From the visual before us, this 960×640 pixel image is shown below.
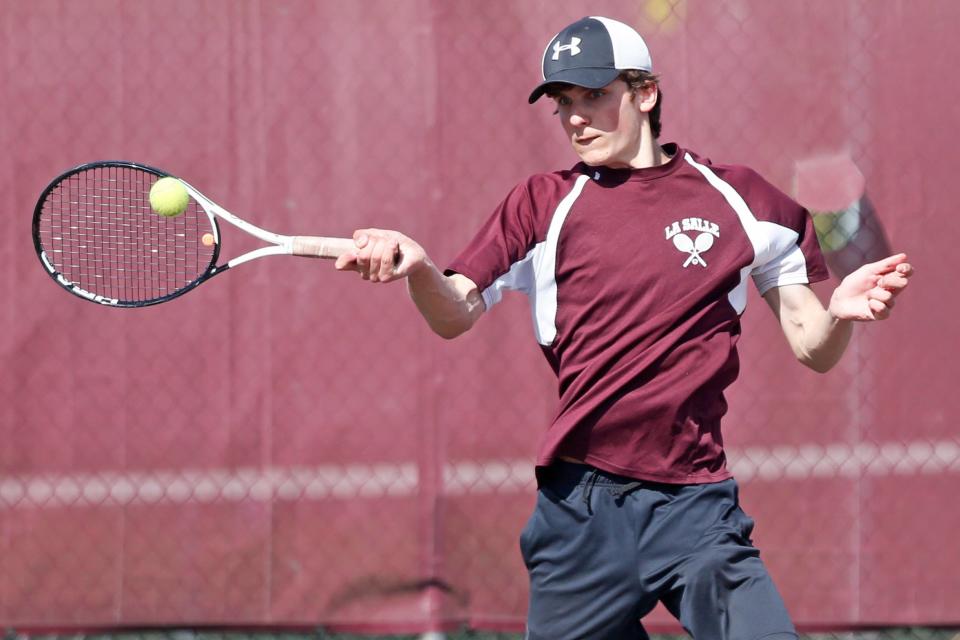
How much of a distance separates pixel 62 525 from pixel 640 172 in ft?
8.66

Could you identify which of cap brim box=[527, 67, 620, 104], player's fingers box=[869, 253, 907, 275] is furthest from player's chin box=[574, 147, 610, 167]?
player's fingers box=[869, 253, 907, 275]

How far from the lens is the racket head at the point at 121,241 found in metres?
4.02

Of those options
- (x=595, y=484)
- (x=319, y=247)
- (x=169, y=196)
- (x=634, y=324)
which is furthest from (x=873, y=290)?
(x=169, y=196)

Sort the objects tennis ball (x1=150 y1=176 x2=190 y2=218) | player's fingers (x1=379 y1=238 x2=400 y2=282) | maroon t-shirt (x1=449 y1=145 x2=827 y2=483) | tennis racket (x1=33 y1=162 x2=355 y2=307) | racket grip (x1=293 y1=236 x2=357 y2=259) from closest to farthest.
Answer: player's fingers (x1=379 y1=238 x2=400 y2=282), racket grip (x1=293 y1=236 x2=357 y2=259), maroon t-shirt (x1=449 y1=145 x2=827 y2=483), tennis ball (x1=150 y1=176 x2=190 y2=218), tennis racket (x1=33 y1=162 x2=355 y2=307)

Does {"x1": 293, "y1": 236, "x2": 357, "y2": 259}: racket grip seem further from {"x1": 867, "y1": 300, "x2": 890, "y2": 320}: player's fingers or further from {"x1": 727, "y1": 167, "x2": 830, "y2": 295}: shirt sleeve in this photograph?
{"x1": 867, "y1": 300, "x2": 890, "y2": 320}: player's fingers

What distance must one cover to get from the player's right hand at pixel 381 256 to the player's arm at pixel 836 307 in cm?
93

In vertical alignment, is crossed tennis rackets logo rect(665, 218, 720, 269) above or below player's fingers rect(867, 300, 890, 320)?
above

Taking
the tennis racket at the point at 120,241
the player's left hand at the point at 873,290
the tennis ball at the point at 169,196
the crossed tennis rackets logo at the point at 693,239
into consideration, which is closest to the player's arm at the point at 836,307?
the player's left hand at the point at 873,290

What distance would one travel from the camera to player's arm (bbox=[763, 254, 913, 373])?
2678mm

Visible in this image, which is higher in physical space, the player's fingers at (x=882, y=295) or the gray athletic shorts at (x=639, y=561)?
the player's fingers at (x=882, y=295)

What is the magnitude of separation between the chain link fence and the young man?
61.4 inches

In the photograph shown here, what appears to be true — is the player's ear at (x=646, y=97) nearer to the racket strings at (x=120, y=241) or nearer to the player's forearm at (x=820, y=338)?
the player's forearm at (x=820, y=338)

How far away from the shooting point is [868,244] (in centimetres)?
448

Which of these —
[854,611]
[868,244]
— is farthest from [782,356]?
[854,611]
